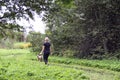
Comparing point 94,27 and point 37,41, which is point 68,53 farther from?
point 37,41

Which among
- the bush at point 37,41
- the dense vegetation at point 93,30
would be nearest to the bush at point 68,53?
the dense vegetation at point 93,30

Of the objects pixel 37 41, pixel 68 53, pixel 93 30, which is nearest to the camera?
pixel 93 30

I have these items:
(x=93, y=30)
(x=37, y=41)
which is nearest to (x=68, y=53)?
(x=93, y=30)

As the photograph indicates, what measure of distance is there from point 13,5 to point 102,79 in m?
5.49

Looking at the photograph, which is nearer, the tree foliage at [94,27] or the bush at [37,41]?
the tree foliage at [94,27]

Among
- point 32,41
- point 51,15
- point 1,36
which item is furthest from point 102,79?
point 32,41

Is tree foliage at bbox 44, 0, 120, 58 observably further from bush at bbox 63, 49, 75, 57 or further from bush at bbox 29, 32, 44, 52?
bush at bbox 29, 32, 44, 52

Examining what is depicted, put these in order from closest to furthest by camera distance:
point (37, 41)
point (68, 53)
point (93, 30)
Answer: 1. point (93, 30)
2. point (68, 53)
3. point (37, 41)

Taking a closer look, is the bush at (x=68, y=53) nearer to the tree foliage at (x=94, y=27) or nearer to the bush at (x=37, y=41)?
the tree foliage at (x=94, y=27)

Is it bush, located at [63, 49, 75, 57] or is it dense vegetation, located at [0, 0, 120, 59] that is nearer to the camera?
dense vegetation, located at [0, 0, 120, 59]

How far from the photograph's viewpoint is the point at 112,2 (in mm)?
21578

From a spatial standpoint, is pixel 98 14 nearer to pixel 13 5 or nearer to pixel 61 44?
pixel 61 44

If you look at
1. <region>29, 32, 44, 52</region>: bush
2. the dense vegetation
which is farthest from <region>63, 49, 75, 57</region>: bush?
<region>29, 32, 44, 52</region>: bush

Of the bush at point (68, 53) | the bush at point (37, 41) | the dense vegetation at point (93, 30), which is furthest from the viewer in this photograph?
the bush at point (37, 41)
